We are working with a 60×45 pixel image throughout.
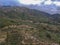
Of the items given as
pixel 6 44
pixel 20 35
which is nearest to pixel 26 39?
pixel 20 35

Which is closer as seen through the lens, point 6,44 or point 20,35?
point 6,44

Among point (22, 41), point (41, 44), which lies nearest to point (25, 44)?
point (22, 41)

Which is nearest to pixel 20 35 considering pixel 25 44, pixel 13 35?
pixel 13 35

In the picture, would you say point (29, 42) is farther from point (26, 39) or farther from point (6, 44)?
point (6, 44)

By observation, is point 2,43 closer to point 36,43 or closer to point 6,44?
point 6,44

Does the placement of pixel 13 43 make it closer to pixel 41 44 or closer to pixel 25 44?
pixel 25 44

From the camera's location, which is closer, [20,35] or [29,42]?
[29,42]

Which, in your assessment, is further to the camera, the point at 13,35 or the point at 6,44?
the point at 13,35
